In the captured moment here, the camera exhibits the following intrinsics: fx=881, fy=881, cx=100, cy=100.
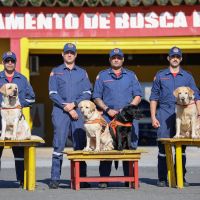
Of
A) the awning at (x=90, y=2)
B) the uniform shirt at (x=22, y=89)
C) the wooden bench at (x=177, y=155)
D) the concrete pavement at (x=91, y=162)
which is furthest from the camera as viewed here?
the awning at (x=90, y=2)

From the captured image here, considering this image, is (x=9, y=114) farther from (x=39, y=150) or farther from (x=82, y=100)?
(x=39, y=150)

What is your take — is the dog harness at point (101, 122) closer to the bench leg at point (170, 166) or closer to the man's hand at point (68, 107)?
the man's hand at point (68, 107)

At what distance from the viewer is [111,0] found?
22.0 metres

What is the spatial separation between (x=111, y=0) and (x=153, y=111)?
8.70 m

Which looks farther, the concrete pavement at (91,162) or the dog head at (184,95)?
the concrete pavement at (91,162)

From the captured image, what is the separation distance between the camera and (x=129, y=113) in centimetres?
1295

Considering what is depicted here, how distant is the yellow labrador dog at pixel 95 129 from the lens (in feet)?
42.4

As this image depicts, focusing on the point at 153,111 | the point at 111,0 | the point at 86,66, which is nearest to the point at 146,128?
the point at 86,66

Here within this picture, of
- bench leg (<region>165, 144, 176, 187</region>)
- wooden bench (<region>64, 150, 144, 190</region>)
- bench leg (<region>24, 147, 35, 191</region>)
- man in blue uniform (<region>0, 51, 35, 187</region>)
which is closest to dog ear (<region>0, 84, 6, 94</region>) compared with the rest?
man in blue uniform (<region>0, 51, 35, 187</region>)

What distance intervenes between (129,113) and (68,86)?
111cm

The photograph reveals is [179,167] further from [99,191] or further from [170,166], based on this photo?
[99,191]

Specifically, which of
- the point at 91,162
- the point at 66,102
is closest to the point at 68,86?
the point at 66,102

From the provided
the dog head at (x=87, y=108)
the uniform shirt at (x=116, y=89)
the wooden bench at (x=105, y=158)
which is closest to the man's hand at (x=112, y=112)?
the uniform shirt at (x=116, y=89)

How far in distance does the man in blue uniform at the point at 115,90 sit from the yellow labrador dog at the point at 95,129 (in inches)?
14.9
